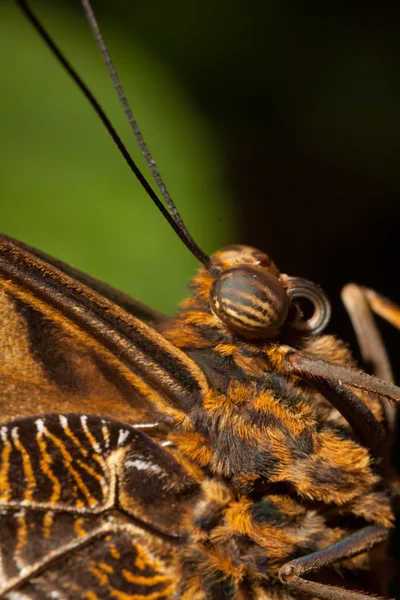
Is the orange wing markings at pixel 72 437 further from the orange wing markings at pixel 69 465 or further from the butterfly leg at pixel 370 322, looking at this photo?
the butterfly leg at pixel 370 322

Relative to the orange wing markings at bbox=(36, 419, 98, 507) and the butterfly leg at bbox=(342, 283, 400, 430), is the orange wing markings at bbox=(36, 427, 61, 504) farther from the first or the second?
the butterfly leg at bbox=(342, 283, 400, 430)

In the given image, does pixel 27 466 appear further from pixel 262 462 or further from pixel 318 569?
pixel 318 569

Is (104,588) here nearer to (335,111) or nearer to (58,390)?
(58,390)

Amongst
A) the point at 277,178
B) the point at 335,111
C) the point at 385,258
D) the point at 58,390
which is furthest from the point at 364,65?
the point at 58,390

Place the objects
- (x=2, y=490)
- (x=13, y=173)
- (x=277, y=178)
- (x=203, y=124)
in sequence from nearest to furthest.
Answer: (x=2, y=490) → (x=13, y=173) → (x=203, y=124) → (x=277, y=178)

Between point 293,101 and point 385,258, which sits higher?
point 293,101

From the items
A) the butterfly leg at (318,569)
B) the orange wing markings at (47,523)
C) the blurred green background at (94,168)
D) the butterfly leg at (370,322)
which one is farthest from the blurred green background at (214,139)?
the orange wing markings at (47,523)
